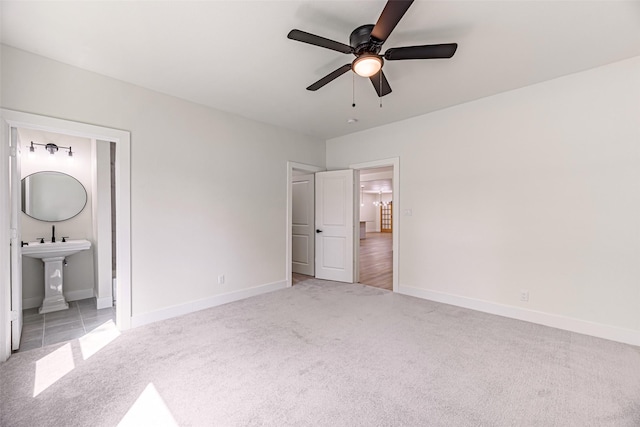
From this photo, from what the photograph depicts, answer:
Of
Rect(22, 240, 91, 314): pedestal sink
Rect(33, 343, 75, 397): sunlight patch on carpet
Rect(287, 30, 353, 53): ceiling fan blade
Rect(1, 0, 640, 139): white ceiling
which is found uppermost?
Rect(1, 0, 640, 139): white ceiling

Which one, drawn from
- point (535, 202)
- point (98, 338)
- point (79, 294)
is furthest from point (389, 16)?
point (79, 294)

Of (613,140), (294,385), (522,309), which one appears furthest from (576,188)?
(294,385)

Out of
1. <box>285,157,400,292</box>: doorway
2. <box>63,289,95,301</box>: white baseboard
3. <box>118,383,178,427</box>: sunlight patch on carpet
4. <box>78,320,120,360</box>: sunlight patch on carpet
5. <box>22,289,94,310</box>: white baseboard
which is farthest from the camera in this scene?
<box>285,157,400,292</box>: doorway

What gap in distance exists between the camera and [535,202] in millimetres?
3135

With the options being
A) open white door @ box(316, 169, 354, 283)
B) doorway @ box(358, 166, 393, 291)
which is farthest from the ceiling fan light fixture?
doorway @ box(358, 166, 393, 291)

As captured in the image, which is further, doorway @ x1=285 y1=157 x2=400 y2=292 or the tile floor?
doorway @ x1=285 y1=157 x2=400 y2=292

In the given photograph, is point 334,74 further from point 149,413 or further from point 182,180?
point 149,413

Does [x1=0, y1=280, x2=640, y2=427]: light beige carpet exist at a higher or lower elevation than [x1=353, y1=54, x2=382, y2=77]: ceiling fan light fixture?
lower

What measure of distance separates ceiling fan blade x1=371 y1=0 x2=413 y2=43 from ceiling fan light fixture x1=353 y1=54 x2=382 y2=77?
5.3 inches

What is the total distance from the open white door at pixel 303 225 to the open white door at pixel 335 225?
177 millimetres

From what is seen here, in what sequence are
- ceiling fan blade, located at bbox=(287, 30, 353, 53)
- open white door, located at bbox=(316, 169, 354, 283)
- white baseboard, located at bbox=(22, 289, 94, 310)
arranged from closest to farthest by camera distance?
ceiling fan blade, located at bbox=(287, 30, 353, 53) < white baseboard, located at bbox=(22, 289, 94, 310) < open white door, located at bbox=(316, 169, 354, 283)

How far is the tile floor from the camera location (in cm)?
273

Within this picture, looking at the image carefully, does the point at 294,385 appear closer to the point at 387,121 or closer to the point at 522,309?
the point at 522,309

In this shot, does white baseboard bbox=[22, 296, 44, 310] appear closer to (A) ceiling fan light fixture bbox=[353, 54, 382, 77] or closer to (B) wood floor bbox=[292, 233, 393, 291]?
(B) wood floor bbox=[292, 233, 393, 291]
